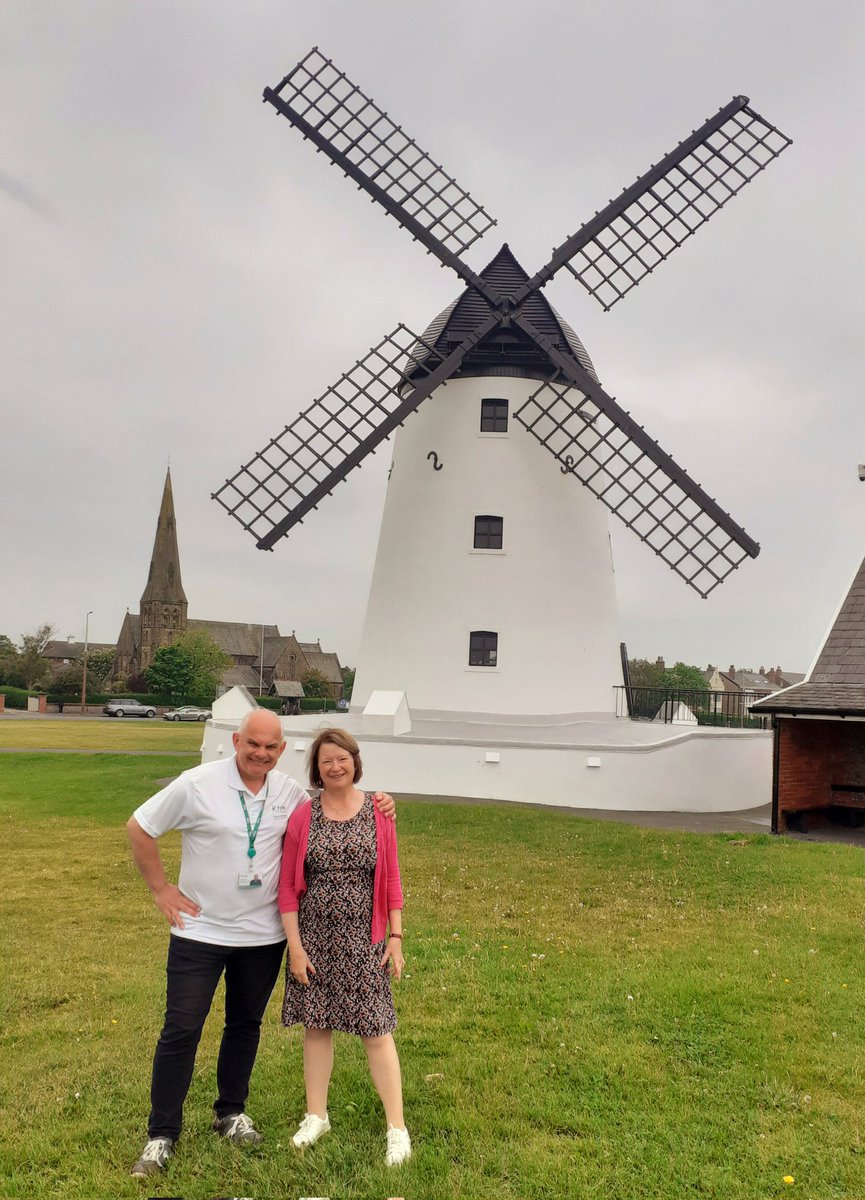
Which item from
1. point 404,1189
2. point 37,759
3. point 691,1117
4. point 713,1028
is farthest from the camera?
point 37,759

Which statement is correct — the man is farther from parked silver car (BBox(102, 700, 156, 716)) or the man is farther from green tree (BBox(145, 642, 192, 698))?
green tree (BBox(145, 642, 192, 698))

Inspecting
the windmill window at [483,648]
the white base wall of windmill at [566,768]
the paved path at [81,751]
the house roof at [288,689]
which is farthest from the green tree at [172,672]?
the windmill window at [483,648]

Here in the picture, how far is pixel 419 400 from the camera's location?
1783cm

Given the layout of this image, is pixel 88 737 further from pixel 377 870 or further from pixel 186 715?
pixel 377 870

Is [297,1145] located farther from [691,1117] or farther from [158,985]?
[158,985]

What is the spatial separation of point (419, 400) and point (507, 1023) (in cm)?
1393

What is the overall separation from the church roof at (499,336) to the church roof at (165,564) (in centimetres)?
8263

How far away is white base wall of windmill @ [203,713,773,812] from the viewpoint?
52.1ft

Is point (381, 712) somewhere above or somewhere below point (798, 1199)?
above

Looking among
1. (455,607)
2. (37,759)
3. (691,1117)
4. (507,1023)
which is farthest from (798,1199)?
(37,759)

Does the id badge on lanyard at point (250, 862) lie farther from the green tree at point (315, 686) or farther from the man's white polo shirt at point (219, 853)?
the green tree at point (315, 686)

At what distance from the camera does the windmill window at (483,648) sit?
59.2ft

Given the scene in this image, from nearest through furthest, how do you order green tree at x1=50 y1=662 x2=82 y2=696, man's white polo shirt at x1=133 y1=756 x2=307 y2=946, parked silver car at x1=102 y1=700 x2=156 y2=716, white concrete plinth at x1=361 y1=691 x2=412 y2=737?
man's white polo shirt at x1=133 y1=756 x2=307 y2=946
white concrete plinth at x1=361 y1=691 x2=412 y2=737
parked silver car at x1=102 y1=700 x2=156 y2=716
green tree at x1=50 y1=662 x2=82 y2=696

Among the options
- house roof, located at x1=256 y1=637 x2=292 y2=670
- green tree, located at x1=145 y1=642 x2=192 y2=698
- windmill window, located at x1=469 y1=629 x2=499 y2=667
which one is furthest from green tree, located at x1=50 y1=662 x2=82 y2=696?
windmill window, located at x1=469 y1=629 x2=499 y2=667
